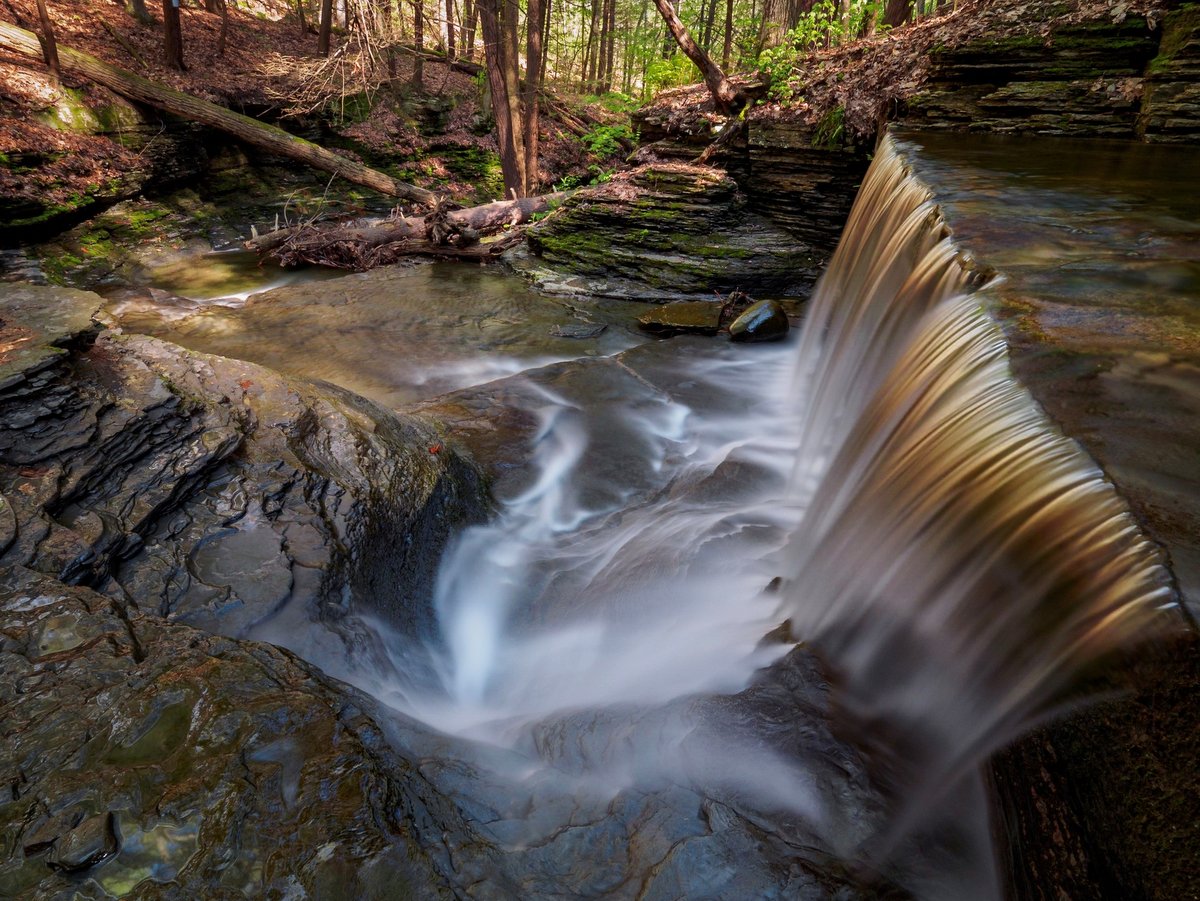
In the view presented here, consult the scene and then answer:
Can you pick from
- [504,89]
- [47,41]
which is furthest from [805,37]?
[47,41]

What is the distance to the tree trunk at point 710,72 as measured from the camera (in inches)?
439

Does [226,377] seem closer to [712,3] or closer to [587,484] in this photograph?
[587,484]

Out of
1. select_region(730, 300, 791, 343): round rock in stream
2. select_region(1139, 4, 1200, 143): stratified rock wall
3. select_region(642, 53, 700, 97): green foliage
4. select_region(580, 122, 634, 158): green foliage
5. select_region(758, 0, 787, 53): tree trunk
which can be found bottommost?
select_region(730, 300, 791, 343): round rock in stream

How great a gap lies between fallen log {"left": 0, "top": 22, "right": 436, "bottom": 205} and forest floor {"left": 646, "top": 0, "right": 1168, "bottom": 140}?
289 inches

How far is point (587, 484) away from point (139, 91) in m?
14.8

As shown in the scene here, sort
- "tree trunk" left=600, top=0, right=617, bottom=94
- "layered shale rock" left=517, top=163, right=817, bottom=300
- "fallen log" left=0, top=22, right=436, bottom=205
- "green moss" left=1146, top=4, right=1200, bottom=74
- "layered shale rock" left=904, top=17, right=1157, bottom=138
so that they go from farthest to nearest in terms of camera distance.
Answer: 1. "tree trunk" left=600, top=0, right=617, bottom=94
2. "fallen log" left=0, top=22, right=436, bottom=205
3. "layered shale rock" left=517, top=163, right=817, bottom=300
4. "layered shale rock" left=904, top=17, right=1157, bottom=138
5. "green moss" left=1146, top=4, right=1200, bottom=74

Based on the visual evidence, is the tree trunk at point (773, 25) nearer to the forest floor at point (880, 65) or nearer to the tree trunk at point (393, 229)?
the forest floor at point (880, 65)

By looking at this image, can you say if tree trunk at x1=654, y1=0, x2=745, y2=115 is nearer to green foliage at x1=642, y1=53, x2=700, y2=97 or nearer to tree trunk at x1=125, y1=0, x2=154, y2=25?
green foliage at x1=642, y1=53, x2=700, y2=97

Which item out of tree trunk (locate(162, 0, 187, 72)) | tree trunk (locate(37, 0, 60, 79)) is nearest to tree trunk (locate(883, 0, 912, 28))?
tree trunk (locate(162, 0, 187, 72))

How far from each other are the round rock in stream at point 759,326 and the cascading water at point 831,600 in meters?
2.51

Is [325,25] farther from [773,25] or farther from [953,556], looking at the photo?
[953,556]

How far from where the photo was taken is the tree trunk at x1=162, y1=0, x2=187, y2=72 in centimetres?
A: 1482

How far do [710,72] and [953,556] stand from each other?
11.3 metres

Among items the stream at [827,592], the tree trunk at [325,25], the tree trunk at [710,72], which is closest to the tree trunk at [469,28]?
the tree trunk at [325,25]
